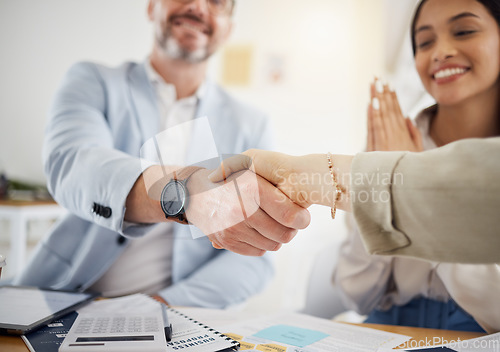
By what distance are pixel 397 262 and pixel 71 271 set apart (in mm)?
734

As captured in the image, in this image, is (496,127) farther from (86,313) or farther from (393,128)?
(86,313)

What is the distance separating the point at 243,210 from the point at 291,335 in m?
0.19

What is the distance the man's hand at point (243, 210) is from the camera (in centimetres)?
54

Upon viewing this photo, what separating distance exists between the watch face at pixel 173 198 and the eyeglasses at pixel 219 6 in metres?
0.72

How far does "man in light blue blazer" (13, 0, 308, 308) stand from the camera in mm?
655

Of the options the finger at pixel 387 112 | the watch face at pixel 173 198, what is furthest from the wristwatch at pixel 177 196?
the finger at pixel 387 112

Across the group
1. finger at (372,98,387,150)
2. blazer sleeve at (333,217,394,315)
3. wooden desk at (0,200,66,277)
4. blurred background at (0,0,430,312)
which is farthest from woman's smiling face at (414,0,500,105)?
wooden desk at (0,200,66,277)

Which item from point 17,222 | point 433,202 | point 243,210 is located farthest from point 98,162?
point 17,222

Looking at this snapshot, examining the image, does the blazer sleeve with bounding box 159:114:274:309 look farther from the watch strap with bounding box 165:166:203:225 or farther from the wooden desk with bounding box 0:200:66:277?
the wooden desk with bounding box 0:200:66:277

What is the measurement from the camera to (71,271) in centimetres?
89

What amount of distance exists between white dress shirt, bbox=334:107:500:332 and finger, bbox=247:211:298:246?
0.99 ft

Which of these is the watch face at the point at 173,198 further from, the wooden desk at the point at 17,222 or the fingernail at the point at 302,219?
the wooden desk at the point at 17,222

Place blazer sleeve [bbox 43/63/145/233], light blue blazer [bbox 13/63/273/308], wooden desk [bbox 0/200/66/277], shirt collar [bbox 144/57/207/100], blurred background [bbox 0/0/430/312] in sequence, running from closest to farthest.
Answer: blazer sleeve [bbox 43/63/145/233]
light blue blazer [bbox 13/63/273/308]
shirt collar [bbox 144/57/207/100]
wooden desk [bbox 0/200/66/277]
blurred background [bbox 0/0/430/312]

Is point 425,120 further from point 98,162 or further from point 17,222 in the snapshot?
point 17,222
